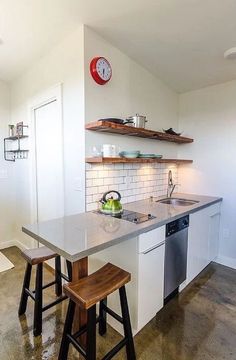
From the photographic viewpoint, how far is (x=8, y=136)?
3.45 m

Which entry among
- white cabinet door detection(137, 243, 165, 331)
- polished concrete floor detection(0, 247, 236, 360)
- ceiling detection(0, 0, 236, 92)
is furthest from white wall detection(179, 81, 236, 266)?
white cabinet door detection(137, 243, 165, 331)

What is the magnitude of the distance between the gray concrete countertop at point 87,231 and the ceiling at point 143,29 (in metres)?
1.66

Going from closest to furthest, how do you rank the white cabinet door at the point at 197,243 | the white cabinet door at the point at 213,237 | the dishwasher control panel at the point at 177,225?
the dishwasher control panel at the point at 177,225 → the white cabinet door at the point at 197,243 → the white cabinet door at the point at 213,237

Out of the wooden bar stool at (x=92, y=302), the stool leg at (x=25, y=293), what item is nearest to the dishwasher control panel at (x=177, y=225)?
the wooden bar stool at (x=92, y=302)

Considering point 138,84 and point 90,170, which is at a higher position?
point 138,84

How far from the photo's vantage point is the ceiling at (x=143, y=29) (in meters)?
1.67

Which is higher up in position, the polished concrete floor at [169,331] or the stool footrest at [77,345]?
the stool footrest at [77,345]

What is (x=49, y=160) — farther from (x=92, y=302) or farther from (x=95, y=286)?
(x=92, y=302)

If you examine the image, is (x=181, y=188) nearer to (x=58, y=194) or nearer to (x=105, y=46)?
(x=58, y=194)

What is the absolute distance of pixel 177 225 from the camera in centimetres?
206

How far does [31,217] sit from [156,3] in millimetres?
2779

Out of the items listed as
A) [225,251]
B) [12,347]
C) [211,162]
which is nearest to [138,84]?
[211,162]

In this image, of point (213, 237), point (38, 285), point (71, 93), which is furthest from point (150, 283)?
point (71, 93)

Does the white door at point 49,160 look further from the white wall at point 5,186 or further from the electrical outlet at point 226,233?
the electrical outlet at point 226,233
